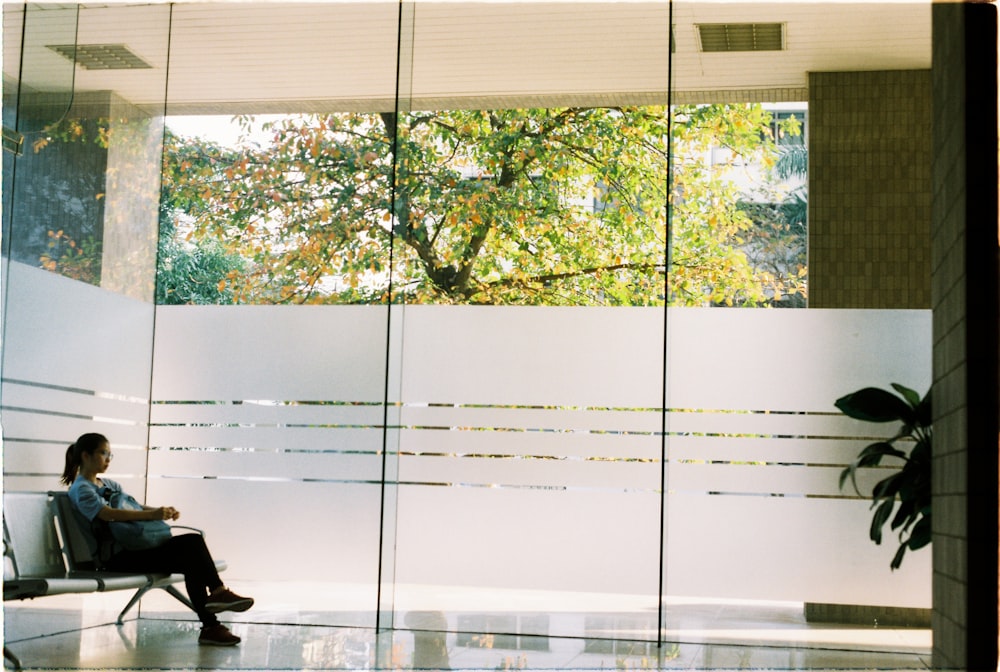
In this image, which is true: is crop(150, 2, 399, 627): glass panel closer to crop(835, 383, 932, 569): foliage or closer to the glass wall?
the glass wall

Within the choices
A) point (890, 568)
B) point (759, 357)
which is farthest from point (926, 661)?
point (759, 357)

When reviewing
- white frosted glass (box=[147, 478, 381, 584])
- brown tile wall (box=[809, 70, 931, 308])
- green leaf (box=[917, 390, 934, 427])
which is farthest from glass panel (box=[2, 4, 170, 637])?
green leaf (box=[917, 390, 934, 427])

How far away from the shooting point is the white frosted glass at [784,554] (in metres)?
5.27

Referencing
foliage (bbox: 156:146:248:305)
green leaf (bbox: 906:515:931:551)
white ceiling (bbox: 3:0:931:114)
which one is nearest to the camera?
green leaf (bbox: 906:515:931:551)

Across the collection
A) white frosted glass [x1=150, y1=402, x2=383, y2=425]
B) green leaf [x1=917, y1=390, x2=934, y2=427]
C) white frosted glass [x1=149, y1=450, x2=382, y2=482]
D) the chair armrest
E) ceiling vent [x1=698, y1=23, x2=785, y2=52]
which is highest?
ceiling vent [x1=698, y1=23, x2=785, y2=52]

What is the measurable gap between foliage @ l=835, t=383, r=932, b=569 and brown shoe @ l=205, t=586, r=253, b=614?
3.06m

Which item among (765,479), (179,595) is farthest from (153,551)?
(765,479)

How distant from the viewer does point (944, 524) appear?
4.37 meters

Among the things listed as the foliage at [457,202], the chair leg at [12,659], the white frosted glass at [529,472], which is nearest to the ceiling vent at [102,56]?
the foliage at [457,202]

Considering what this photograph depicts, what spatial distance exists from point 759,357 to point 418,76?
93.6 inches

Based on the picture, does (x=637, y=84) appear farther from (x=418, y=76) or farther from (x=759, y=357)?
Result: (x=759, y=357)

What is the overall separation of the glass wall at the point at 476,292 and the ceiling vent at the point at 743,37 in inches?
0.8

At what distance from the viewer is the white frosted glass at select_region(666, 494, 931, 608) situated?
17.3ft

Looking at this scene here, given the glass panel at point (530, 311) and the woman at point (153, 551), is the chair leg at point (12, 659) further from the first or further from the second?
the glass panel at point (530, 311)
